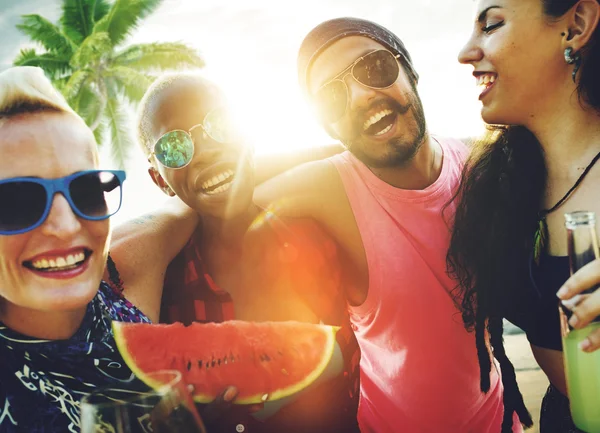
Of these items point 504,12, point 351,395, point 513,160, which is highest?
point 504,12

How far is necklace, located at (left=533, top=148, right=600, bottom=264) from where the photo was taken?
2.12 meters

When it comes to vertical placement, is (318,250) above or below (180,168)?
below

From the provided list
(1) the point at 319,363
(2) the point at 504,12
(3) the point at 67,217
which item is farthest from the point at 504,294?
(3) the point at 67,217

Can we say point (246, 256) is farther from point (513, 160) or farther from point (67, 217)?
point (513, 160)

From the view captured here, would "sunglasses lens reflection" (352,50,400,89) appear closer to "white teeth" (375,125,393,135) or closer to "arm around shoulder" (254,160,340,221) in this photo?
"white teeth" (375,125,393,135)

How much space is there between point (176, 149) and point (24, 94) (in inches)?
42.9

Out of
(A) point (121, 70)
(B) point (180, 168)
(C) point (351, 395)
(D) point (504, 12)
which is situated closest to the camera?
(D) point (504, 12)

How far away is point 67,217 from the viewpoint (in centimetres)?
177

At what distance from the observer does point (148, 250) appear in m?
2.72

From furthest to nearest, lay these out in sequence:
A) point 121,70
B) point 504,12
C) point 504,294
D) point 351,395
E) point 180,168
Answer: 1. point 121,70
2. point 351,395
3. point 180,168
4. point 504,294
5. point 504,12

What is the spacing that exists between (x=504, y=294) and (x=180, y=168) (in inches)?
78.0

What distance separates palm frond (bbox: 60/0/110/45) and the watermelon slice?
26905mm

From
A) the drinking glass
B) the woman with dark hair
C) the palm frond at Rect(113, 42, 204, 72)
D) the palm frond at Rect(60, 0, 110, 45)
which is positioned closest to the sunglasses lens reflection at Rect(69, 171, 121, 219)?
the drinking glass

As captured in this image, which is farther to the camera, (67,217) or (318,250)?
(318,250)
